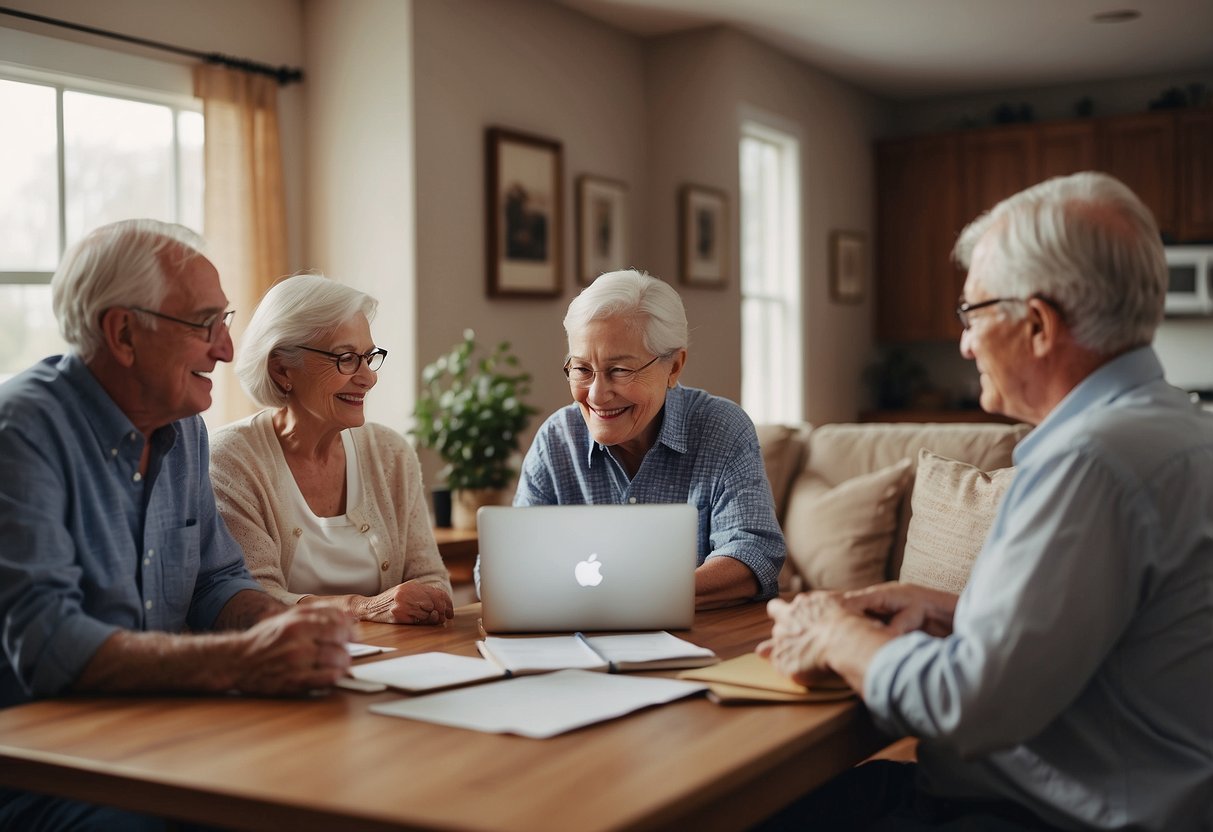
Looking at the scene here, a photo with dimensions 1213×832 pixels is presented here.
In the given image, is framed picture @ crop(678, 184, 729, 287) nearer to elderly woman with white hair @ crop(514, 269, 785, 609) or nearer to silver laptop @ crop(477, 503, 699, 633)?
elderly woman with white hair @ crop(514, 269, 785, 609)

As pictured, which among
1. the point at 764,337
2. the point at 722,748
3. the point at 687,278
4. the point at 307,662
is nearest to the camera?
the point at 722,748

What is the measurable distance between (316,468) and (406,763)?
3.96 feet

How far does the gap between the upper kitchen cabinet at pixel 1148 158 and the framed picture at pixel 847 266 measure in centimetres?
146

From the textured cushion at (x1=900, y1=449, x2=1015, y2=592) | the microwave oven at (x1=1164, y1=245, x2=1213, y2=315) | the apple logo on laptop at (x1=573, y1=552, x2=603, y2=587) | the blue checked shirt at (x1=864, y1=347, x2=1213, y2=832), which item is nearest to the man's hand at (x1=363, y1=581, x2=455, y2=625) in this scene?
the apple logo on laptop at (x1=573, y1=552, x2=603, y2=587)

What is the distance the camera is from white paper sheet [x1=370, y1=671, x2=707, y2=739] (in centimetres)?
131

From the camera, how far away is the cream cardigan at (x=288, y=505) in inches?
83.4

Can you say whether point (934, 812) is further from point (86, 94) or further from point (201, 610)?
point (86, 94)

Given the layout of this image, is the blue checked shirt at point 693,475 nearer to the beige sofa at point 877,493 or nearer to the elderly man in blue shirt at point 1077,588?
the beige sofa at point 877,493

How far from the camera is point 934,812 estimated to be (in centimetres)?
147

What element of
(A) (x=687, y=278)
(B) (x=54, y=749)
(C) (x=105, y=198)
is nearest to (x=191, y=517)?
(B) (x=54, y=749)

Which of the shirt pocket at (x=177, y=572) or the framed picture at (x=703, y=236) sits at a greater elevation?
the framed picture at (x=703, y=236)

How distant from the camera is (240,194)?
428 cm

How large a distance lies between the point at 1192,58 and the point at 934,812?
6421mm

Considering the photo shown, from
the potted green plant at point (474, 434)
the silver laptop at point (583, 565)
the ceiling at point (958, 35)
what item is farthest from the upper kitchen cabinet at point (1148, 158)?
the silver laptop at point (583, 565)
